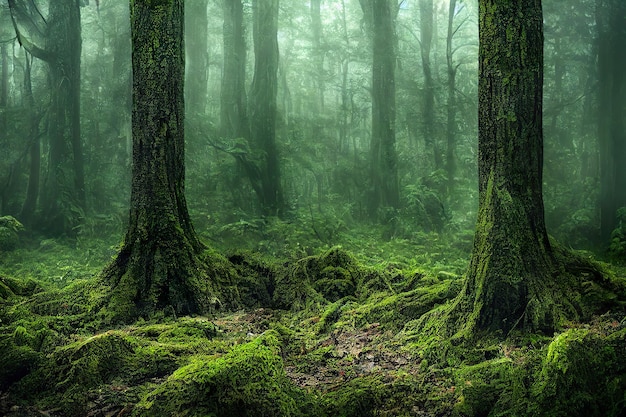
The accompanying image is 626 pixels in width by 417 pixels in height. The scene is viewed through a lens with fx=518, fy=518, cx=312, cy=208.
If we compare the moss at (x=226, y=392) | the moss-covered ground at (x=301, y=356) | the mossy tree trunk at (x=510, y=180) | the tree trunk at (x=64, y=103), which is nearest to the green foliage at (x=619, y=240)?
the moss-covered ground at (x=301, y=356)

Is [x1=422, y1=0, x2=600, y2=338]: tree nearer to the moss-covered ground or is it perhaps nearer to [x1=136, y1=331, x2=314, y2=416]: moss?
the moss-covered ground

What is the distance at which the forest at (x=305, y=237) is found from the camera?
3838 millimetres

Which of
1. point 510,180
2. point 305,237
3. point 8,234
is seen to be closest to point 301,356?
point 510,180

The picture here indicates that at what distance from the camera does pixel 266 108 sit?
15.3 m

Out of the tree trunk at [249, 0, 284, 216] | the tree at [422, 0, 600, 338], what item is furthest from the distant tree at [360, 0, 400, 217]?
the tree at [422, 0, 600, 338]

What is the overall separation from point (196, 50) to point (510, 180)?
17.3 meters

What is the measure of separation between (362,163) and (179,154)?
12761 millimetres

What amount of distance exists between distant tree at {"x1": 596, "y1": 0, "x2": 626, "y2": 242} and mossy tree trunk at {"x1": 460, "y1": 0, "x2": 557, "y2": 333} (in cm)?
1019

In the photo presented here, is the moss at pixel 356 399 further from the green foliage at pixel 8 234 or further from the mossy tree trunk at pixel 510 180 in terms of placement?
the green foliage at pixel 8 234

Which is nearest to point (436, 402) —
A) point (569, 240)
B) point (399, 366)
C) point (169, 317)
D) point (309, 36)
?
point (399, 366)

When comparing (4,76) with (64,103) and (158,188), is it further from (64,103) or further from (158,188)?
(158,188)

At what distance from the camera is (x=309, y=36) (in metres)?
26.9

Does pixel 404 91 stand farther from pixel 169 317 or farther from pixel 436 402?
pixel 436 402

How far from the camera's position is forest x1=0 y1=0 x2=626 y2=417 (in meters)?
3.84
